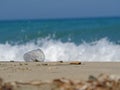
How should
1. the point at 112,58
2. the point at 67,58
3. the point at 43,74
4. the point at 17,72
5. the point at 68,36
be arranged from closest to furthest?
the point at 43,74 < the point at 17,72 < the point at 112,58 < the point at 67,58 < the point at 68,36

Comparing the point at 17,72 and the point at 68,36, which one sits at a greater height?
the point at 68,36

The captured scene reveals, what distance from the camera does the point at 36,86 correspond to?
3.68 metres

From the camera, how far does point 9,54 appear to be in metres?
11.1

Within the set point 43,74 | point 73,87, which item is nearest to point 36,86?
point 73,87

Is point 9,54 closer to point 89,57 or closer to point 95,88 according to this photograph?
point 89,57

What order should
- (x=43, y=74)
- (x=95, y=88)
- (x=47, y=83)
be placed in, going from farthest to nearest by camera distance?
(x=43, y=74)
(x=47, y=83)
(x=95, y=88)

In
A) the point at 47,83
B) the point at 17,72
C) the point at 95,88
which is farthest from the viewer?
the point at 17,72

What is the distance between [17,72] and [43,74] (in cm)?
49

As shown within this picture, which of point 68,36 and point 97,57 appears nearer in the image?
point 97,57

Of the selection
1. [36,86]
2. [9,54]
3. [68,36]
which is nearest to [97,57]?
[9,54]

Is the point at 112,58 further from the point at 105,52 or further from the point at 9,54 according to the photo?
the point at 9,54

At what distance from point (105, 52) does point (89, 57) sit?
2.10 ft

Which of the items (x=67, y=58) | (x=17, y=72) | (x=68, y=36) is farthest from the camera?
A: (x=68, y=36)

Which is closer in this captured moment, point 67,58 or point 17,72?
point 17,72
